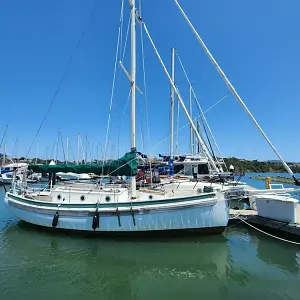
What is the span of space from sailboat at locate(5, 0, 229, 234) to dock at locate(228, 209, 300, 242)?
3.58 m

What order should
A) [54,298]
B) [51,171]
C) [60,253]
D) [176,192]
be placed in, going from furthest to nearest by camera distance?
[51,171] → [176,192] → [60,253] → [54,298]

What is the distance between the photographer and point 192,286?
9.16 meters

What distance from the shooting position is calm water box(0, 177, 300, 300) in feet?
28.6

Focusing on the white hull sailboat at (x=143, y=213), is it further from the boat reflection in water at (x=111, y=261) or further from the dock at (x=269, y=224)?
the dock at (x=269, y=224)

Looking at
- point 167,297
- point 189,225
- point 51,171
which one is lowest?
point 167,297

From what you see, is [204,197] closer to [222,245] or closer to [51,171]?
[222,245]

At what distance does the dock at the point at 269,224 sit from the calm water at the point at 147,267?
996 millimetres

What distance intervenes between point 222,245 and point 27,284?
29.4ft

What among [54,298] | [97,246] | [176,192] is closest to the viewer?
[54,298]

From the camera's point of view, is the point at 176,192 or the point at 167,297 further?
the point at 176,192

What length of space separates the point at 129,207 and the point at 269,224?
8464mm

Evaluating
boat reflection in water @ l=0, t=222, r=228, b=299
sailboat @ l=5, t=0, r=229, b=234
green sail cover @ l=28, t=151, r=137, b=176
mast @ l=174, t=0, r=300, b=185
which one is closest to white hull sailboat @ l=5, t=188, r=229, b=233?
sailboat @ l=5, t=0, r=229, b=234

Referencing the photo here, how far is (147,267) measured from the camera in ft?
35.3

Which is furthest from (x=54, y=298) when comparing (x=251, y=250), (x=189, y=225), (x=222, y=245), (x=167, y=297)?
(x=251, y=250)
